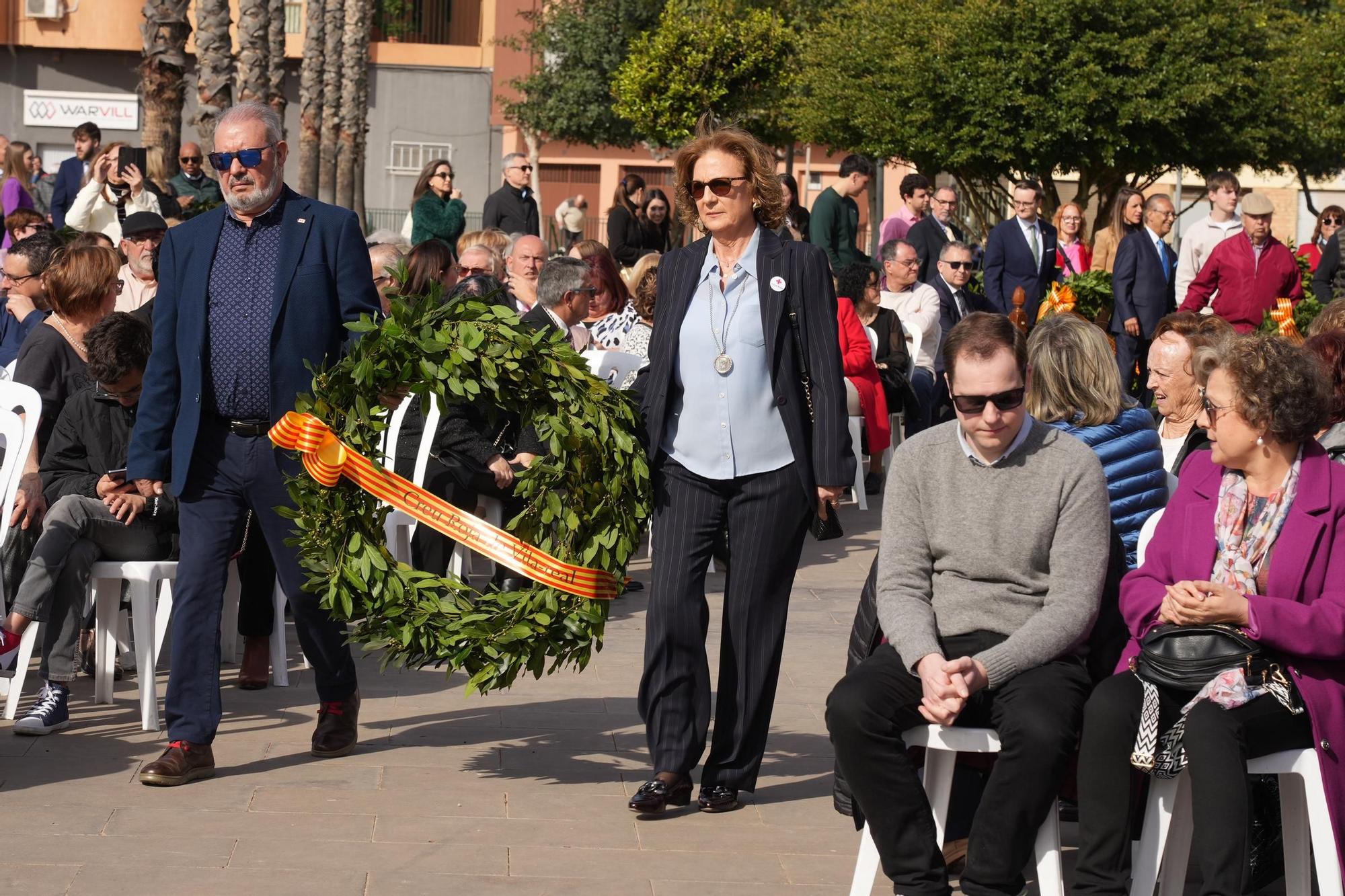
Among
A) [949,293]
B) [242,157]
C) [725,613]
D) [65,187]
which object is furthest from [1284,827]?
[65,187]

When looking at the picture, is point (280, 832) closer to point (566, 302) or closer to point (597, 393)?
point (597, 393)

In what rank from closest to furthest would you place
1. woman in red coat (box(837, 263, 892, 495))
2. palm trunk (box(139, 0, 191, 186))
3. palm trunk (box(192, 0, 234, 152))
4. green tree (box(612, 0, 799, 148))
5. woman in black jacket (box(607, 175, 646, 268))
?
woman in red coat (box(837, 263, 892, 495))
woman in black jacket (box(607, 175, 646, 268))
palm trunk (box(139, 0, 191, 186))
palm trunk (box(192, 0, 234, 152))
green tree (box(612, 0, 799, 148))

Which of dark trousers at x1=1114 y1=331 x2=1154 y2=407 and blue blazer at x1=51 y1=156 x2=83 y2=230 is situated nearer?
dark trousers at x1=1114 y1=331 x2=1154 y2=407

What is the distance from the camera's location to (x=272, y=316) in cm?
560

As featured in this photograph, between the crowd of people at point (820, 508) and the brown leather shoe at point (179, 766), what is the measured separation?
1cm

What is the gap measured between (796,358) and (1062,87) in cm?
1790

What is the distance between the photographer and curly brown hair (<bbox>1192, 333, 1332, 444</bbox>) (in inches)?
178

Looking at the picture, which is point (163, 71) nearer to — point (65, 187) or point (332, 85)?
point (65, 187)

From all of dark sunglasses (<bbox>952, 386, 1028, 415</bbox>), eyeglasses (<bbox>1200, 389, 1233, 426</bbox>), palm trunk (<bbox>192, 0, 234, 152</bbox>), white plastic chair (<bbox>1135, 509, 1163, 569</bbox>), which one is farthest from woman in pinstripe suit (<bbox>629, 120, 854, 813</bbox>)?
palm trunk (<bbox>192, 0, 234, 152</bbox>)

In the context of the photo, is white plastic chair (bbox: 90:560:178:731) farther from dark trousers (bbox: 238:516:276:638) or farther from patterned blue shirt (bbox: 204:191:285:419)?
patterned blue shirt (bbox: 204:191:285:419)

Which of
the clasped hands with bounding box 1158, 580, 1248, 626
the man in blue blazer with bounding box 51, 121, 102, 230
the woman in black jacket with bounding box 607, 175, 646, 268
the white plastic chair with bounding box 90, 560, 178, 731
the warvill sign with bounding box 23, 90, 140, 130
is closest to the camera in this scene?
the clasped hands with bounding box 1158, 580, 1248, 626

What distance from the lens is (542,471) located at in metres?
5.49

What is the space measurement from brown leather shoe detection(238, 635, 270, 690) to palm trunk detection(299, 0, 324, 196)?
20632mm

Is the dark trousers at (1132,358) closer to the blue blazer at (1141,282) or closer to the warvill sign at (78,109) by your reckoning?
the blue blazer at (1141,282)
